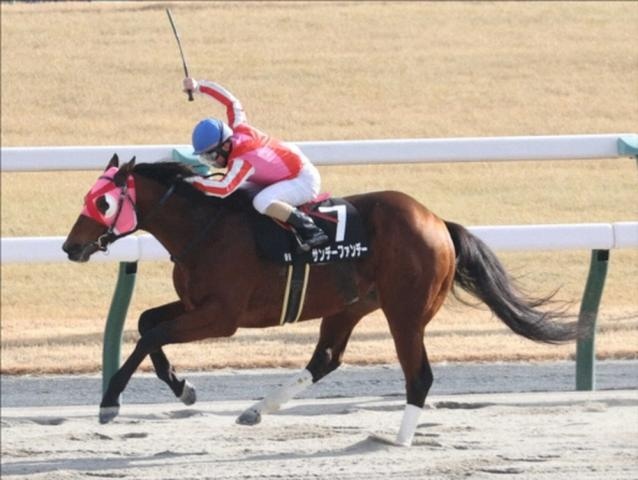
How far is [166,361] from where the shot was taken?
24.3 feet

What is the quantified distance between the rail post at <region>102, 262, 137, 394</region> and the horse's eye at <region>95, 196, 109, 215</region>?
1.15m

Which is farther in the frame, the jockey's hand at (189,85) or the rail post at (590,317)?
the rail post at (590,317)

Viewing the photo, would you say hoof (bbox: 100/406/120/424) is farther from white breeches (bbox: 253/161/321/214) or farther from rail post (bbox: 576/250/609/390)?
rail post (bbox: 576/250/609/390)

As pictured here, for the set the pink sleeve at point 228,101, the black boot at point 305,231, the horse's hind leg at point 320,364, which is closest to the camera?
the black boot at point 305,231

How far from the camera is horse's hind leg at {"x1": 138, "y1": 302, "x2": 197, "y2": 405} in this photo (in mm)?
7383

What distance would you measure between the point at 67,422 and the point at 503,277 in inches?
90.4

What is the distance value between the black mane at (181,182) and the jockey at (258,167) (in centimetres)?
5

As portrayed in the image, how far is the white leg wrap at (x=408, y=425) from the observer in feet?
24.2

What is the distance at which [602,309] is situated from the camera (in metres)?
10.8

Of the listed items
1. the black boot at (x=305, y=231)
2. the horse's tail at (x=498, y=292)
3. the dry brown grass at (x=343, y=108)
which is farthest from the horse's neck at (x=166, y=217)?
the dry brown grass at (x=343, y=108)

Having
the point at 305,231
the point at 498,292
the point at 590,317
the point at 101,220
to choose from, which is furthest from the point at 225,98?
the point at 590,317

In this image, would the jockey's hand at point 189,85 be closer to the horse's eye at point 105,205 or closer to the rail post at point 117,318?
the horse's eye at point 105,205

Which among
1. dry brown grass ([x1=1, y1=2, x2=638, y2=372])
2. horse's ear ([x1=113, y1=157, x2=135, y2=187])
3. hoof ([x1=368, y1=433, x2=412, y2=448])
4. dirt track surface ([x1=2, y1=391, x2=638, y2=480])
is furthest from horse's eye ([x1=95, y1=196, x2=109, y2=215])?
dry brown grass ([x1=1, y1=2, x2=638, y2=372])

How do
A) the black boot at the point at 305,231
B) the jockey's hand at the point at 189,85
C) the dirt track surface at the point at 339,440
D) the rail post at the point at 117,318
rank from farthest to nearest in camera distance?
the rail post at the point at 117,318 < the jockey's hand at the point at 189,85 < the black boot at the point at 305,231 < the dirt track surface at the point at 339,440
